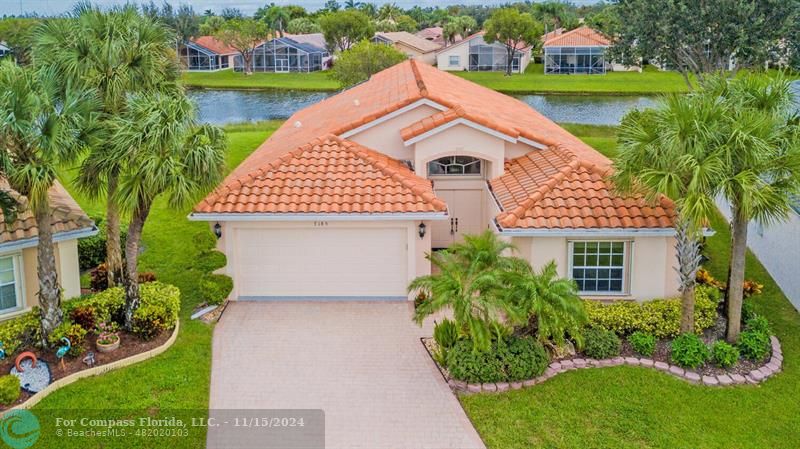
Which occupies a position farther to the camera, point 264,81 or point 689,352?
point 264,81

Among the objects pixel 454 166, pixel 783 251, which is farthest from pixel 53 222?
pixel 783 251

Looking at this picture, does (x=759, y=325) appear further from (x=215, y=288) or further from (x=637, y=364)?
(x=215, y=288)

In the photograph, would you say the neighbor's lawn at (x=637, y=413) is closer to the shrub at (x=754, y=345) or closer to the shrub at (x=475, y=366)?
the shrub at (x=475, y=366)

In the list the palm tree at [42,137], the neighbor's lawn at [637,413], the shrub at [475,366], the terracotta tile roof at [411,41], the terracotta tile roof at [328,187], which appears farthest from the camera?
the terracotta tile roof at [411,41]

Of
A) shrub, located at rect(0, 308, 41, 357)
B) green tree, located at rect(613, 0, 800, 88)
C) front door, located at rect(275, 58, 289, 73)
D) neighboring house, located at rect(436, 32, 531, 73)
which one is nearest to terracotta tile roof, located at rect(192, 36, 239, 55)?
front door, located at rect(275, 58, 289, 73)

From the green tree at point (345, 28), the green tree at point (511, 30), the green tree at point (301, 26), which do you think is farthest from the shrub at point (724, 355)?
the green tree at point (301, 26)

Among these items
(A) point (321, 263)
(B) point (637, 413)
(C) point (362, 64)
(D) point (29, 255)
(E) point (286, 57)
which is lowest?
(B) point (637, 413)
